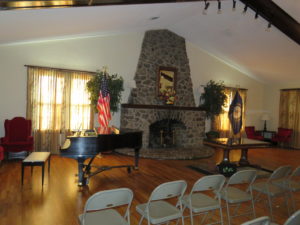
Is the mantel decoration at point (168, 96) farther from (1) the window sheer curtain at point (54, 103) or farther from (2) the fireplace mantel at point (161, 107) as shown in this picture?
(1) the window sheer curtain at point (54, 103)

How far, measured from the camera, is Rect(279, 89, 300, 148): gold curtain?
9.70 meters

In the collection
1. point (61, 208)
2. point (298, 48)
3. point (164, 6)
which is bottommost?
point (61, 208)

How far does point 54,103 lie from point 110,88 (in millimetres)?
1630

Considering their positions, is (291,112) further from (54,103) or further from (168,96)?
(54,103)

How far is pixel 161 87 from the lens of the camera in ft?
27.6

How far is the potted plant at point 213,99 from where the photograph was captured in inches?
351

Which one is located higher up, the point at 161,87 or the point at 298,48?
the point at 298,48

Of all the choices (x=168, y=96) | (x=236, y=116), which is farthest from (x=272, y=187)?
(x=168, y=96)

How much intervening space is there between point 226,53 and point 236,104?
3.66m

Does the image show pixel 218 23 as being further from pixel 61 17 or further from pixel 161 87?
pixel 61 17

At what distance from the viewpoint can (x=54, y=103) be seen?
6.88 meters

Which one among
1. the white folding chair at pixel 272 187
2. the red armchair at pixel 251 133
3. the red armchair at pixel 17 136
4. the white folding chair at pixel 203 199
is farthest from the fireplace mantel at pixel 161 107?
the white folding chair at pixel 203 199

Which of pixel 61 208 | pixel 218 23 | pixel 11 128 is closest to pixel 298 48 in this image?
pixel 218 23

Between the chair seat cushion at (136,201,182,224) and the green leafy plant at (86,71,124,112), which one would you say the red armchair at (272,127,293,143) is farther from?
the chair seat cushion at (136,201,182,224)
